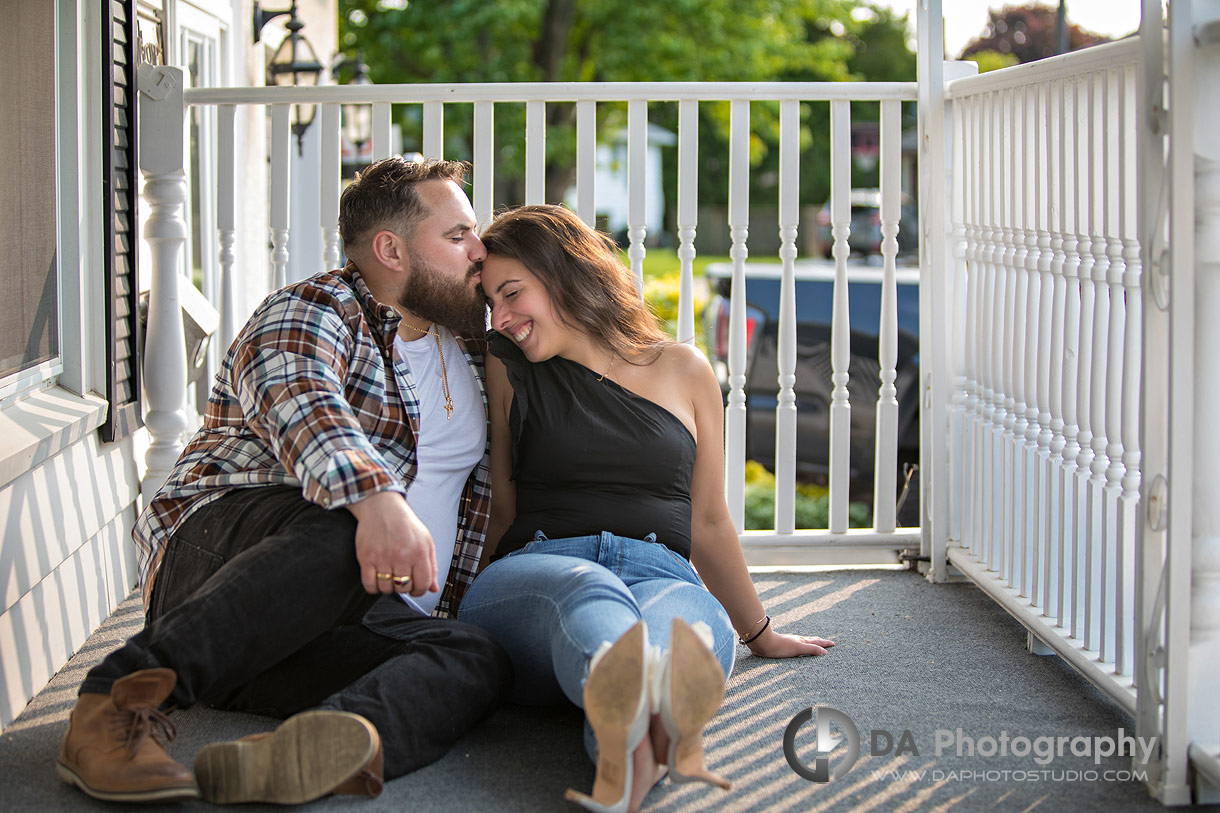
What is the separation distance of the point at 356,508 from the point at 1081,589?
4.49 ft

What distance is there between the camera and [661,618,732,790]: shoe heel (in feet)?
5.53

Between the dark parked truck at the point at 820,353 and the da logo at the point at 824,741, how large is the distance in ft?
9.90

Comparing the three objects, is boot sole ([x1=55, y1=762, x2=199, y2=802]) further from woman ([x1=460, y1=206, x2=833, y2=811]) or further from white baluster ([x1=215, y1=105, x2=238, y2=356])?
white baluster ([x1=215, y1=105, x2=238, y2=356])

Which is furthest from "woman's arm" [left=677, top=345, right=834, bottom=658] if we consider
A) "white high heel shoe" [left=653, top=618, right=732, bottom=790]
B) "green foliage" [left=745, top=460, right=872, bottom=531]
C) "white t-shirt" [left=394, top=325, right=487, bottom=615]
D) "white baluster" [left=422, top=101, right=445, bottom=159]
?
"green foliage" [left=745, top=460, right=872, bottom=531]

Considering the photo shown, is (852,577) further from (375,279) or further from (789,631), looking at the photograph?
(375,279)

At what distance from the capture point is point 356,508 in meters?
1.96

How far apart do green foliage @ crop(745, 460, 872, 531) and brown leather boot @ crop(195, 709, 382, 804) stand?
4.50 meters

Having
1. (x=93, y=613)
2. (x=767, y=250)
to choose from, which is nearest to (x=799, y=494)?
(x=93, y=613)

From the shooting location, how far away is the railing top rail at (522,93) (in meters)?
3.08

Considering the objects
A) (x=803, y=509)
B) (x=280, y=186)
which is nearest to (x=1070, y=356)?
(x=280, y=186)

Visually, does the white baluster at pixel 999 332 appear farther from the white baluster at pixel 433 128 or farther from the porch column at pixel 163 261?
the porch column at pixel 163 261

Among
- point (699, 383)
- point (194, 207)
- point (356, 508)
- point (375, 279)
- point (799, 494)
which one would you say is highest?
point (194, 207)

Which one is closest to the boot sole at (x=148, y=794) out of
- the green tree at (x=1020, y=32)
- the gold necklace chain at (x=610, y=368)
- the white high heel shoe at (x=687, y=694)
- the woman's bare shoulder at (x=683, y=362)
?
the white high heel shoe at (x=687, y=694)

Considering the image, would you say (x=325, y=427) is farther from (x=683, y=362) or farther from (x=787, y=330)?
(x=787, y=330)
